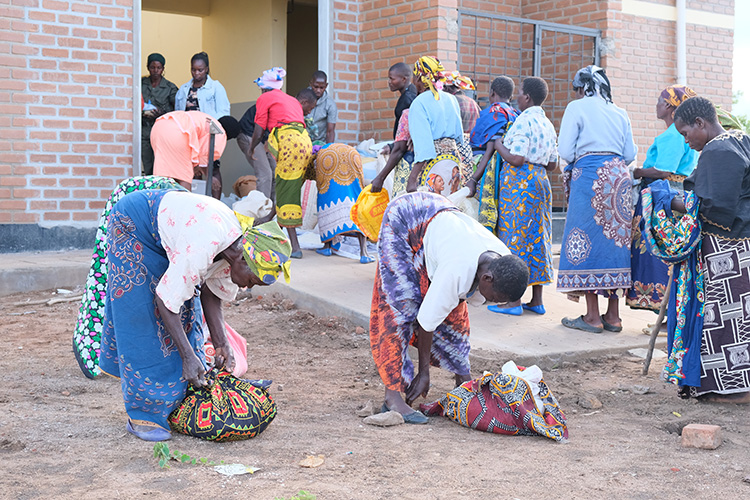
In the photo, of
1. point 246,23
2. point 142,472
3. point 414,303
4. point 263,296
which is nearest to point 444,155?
point 263,296

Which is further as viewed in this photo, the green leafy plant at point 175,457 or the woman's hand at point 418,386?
the woman's hand at point 418,386

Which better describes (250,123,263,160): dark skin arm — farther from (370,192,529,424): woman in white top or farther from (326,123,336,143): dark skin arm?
(370,192,529,424): woman in white top

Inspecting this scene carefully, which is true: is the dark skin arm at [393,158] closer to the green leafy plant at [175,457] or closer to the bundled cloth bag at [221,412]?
the bundled cloth bag at [221,412]

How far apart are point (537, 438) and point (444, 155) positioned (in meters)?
3.01

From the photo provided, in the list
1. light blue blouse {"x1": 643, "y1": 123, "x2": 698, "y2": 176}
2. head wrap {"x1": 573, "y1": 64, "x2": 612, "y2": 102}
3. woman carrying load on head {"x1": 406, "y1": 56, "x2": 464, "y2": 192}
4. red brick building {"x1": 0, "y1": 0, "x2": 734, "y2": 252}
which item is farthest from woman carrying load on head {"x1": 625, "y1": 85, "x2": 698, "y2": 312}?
red brick building {"x1": 0, "y1": 0, "x2": 734, "y2": 252}

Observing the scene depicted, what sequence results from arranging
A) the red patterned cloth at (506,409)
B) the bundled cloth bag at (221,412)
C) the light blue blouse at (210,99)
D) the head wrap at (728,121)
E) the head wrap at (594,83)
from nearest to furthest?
the bundled cloth bag at (221,412), the red patterned cloth at (506,409), the head wrap at (728,121), the head wrap at (594,83), the light blue blouse at (210,99)

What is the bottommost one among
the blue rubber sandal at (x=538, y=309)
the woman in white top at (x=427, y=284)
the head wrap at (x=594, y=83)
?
the blue rubber sandal at (x=538, y=309)

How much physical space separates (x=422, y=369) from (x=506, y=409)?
48 cm

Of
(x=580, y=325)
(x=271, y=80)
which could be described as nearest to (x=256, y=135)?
(x=271, y=80)

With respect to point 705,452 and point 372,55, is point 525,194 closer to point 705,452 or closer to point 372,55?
point 705,452

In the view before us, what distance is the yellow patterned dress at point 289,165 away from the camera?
7.88m

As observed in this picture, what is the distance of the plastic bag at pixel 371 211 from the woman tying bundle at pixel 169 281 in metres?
2.92

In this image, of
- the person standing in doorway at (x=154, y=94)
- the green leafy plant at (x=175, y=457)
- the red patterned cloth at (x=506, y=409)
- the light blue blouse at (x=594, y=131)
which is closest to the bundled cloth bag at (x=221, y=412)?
the green leafy plant at (x=175, y=457)

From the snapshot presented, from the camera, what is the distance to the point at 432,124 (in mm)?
6547
